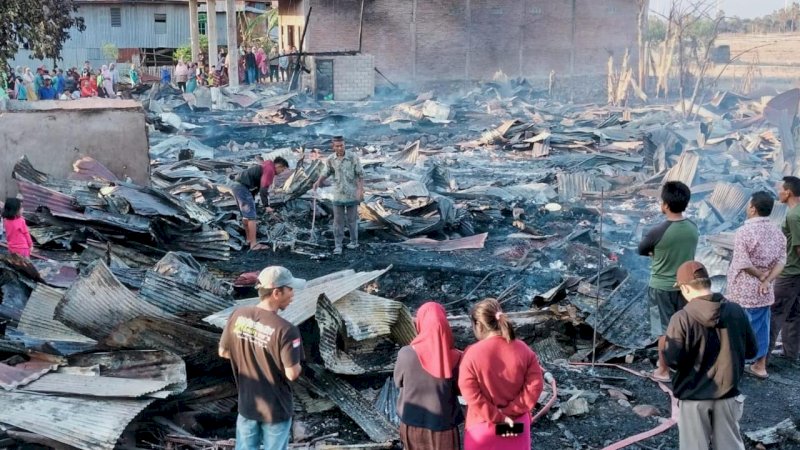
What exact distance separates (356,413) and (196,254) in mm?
4801

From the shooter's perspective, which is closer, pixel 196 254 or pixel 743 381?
pixel 743 381

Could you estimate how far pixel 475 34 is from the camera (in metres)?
35.9

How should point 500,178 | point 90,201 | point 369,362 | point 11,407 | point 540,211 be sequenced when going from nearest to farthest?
point 11,407 → point 369,362 → point 90,201 → point 540,211 → point 500,178

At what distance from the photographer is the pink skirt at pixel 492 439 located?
3910mm

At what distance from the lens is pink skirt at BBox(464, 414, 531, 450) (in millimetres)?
3910

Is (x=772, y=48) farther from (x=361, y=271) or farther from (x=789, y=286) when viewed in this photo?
(x=789, y=286)

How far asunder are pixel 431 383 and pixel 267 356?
85 centimetres

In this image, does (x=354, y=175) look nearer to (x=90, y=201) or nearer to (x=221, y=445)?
(x=90, y=201)

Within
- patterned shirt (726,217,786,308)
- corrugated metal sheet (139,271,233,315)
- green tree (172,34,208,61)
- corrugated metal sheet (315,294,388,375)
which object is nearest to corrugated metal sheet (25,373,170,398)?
corrugated metal sheet (139,271,233,315)

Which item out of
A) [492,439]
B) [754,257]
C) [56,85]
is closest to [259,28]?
[56,85]

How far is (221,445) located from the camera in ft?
16.4

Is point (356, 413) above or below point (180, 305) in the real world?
below

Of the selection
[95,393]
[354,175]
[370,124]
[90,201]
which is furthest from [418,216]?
[370,124]

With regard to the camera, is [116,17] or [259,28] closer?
[116,17]
